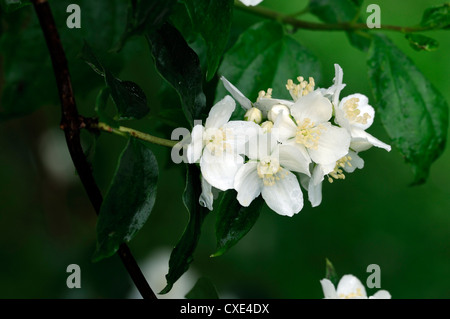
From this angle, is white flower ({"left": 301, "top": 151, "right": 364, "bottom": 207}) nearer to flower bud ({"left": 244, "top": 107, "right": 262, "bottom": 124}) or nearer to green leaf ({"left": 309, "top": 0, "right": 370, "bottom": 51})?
flower bud ({"left": 244, "top": 107, "right": 262, "bottom": 124})

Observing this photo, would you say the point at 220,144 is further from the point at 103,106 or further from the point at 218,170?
the point at 103,106

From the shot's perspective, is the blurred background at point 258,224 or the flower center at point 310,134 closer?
the flower center at point 310,134

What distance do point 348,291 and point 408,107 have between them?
1.25 feet

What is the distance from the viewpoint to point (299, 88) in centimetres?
89

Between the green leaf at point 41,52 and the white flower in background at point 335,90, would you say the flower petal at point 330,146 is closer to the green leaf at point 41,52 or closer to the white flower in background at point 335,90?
the white flower in background at point 335,90

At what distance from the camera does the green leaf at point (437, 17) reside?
1.08 metres

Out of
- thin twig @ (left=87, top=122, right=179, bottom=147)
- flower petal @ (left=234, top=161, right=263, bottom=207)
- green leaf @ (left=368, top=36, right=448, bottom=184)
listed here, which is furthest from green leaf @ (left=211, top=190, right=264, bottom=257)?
green leaf @ (left=368, top=36, right=448, bottom=184)

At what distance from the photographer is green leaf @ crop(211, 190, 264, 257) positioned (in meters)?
0.81

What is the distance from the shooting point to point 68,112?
28.3 inches

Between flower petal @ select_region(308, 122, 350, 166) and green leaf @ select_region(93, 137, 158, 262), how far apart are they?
22cm

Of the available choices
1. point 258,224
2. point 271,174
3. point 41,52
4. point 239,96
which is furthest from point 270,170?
point 258,224

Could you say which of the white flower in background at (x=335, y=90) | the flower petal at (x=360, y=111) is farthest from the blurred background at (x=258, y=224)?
the white flower in background at (x=335, y=90)

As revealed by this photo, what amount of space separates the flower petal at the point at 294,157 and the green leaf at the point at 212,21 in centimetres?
14
